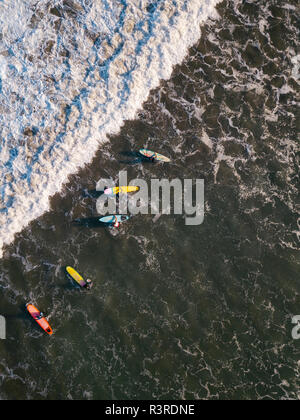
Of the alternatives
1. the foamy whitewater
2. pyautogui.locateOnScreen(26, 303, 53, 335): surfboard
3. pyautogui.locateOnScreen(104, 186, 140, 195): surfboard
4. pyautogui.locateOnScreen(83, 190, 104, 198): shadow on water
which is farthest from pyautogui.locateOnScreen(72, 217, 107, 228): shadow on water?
pyautogui.locateOnScreen(26, 303, 53, 335): surfboard

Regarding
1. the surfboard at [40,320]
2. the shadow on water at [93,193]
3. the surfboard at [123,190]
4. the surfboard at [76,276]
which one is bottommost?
the surfboard at [40,320]

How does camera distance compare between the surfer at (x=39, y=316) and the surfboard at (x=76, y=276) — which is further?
the surfboard at (x=76, y=276)

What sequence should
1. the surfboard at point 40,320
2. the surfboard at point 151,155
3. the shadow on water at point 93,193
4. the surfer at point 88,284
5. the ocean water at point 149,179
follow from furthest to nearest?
the shadow on water at point 93,193 < the surfboard at point 151,155 < the surfer at point 88,284 < the surfboard at point 40,320 < the ocean water at point 149,179

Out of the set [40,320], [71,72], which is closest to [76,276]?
[40,320]

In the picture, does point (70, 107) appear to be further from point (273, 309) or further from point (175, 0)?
point (273, 309)

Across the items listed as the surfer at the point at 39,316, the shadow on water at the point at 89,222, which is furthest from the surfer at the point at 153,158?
the surfer at the point at 39,316

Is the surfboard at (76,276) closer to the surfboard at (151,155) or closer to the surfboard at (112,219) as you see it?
the surfboard at (112,219)

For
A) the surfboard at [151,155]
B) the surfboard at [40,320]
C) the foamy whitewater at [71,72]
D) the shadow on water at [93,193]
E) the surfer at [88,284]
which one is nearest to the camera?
the surfboard at [40,320]

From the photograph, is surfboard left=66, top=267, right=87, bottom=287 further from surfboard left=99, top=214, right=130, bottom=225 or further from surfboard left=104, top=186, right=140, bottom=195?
surfboard left=104, top=186, right=140, bottom=195
